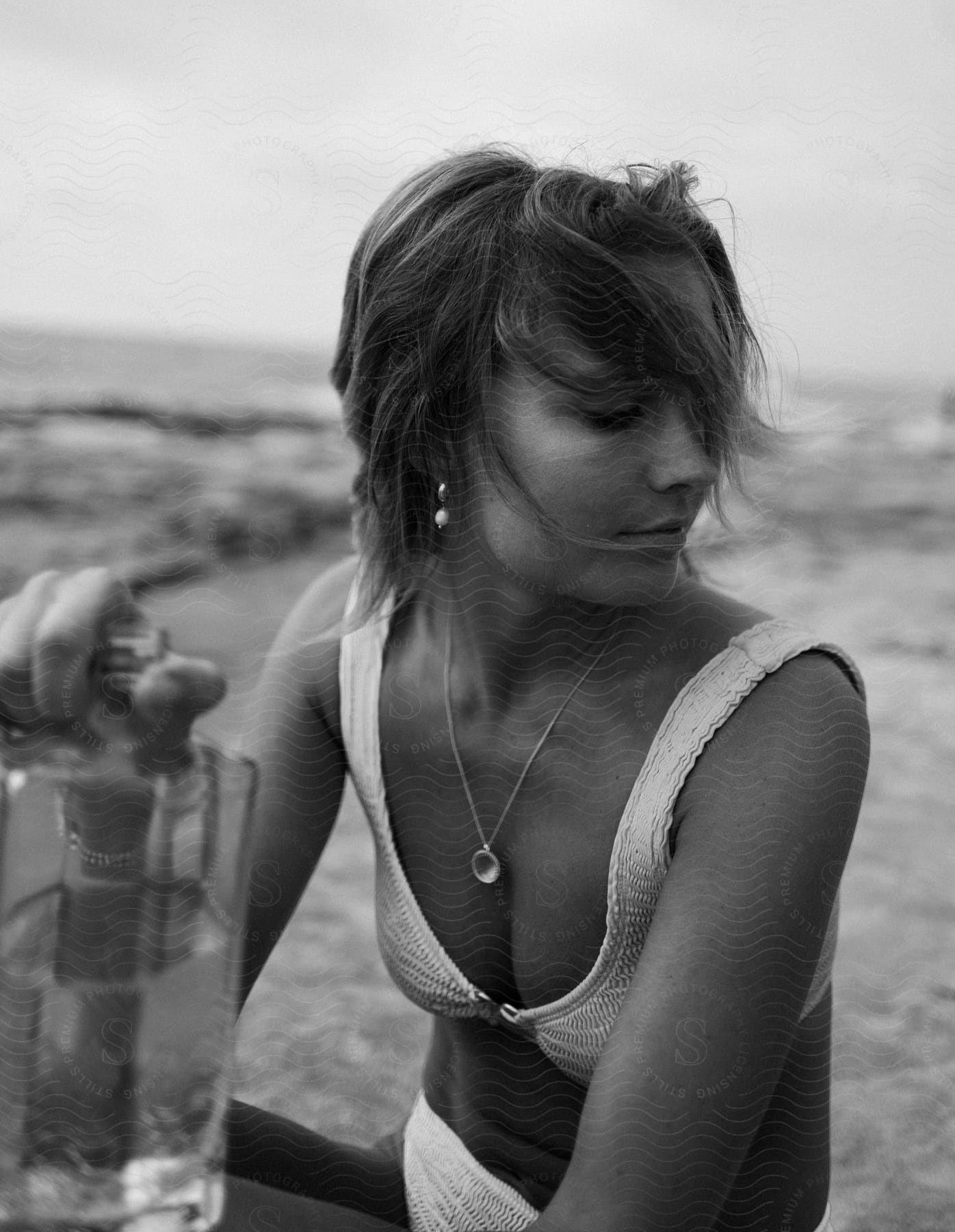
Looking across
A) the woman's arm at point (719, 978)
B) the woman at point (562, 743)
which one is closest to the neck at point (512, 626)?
the woman at point (562, 743)

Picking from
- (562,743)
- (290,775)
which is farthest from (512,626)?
(290,775)

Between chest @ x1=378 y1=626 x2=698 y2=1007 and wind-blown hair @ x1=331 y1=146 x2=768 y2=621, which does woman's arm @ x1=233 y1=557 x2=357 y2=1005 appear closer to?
chest @ x1=378 y1=626 x2=698 y2=1007

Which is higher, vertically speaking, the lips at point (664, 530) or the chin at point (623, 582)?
the lips at point (664, 530)

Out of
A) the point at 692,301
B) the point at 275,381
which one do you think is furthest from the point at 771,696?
the point at 275,381

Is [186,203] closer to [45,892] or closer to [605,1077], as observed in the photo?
[45,892]

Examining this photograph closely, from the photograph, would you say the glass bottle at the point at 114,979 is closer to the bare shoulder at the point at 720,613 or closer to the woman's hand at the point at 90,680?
the woman's hand at the point at 90,680

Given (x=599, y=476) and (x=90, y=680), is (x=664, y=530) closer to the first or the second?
(x=599, y=476)

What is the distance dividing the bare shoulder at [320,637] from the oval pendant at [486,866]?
0.42 feet

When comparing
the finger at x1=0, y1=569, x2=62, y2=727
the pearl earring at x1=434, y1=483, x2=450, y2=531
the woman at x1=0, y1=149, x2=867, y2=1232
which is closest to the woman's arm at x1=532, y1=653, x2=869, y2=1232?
the woman at x1=0, y1=149, x2=867, y2=1232

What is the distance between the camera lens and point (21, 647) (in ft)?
1.65

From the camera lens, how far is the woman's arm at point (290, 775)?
0.80 metres

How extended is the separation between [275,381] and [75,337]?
116 millimetres

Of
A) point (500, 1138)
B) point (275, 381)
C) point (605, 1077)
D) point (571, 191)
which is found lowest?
point (500, 1138)

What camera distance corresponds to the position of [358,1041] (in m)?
1.32
